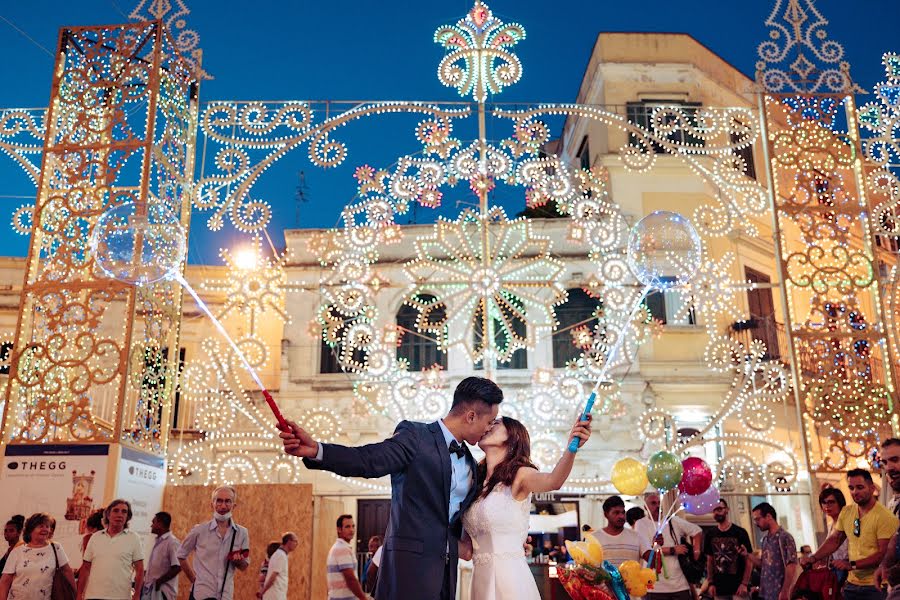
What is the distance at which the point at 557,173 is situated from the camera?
10.1 metres

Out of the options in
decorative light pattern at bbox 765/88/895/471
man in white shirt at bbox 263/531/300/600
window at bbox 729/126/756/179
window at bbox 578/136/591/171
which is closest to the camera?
man in white shirt at bbox 263/531/300/600

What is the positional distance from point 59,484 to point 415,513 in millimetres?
5295

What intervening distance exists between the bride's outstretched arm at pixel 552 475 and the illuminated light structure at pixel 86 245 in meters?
5.08

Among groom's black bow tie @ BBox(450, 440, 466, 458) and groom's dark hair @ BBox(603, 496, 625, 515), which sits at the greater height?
groom's black bow tie @ BBox(450, 440, 466, 458)

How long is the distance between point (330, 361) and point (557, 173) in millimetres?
5061

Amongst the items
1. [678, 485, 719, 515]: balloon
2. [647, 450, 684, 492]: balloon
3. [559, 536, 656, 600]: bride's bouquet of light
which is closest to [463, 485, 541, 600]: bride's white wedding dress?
[559, 536, 656, 600]: bride's bouquet of light

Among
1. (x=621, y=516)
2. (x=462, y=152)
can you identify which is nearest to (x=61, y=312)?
(x=462, y=152)

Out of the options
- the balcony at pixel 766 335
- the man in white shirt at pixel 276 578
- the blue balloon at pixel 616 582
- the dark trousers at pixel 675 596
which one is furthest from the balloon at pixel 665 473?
the balcony at pixel 766 335

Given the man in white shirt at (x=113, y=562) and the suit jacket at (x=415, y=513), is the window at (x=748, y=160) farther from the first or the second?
the suit jacket at (x=415, y=513)

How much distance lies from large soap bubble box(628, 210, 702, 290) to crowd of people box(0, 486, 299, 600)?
3617 millimetres

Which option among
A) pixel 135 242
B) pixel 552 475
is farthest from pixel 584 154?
pixel 552 475

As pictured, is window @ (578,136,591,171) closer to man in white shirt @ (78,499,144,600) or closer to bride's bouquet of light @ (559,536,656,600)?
man in white shirt @ (78,499,144,600)

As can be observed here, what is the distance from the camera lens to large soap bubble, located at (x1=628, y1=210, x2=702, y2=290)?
6.86 metres

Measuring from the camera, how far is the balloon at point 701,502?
7656 mm
